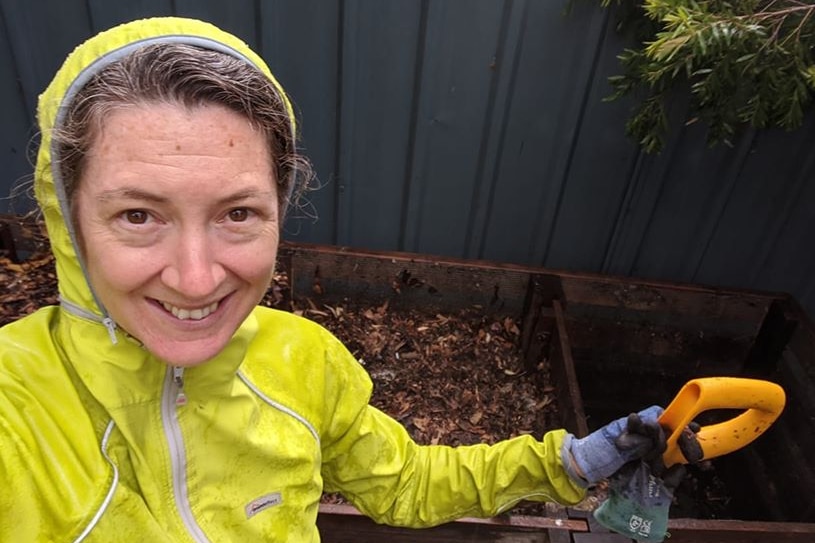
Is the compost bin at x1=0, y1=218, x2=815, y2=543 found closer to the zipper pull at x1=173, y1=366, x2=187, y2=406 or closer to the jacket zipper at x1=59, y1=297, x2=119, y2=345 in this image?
the zipper pull at x1=173, y1=366, x2=187, y2=406

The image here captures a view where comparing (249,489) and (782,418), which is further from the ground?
(249,489)

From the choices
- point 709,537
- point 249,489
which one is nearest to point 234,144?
point 249,489

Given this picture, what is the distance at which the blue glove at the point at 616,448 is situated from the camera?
171 cm

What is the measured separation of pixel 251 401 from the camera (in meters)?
1.43

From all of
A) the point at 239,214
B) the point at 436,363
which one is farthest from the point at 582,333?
the point at 239,214

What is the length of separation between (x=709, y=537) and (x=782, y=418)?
127 cm

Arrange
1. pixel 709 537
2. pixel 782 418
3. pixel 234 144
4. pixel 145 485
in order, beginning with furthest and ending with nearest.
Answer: pixel 782 418 < pixel 709 537 < pixel 145 485 < pixel 234 144

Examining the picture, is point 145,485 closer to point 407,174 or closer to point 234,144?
point 234,144

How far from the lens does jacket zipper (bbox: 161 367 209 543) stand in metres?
1.26

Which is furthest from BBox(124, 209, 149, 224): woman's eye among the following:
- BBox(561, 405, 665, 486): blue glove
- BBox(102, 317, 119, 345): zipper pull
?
BBox(561, 405, 665, 486): blue glove

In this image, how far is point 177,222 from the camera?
1061mm

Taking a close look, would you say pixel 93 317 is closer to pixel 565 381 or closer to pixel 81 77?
pixel 81 77

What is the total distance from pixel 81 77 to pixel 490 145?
2.40m

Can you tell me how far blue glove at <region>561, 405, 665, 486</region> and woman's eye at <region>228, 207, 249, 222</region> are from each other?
3.90 feet
